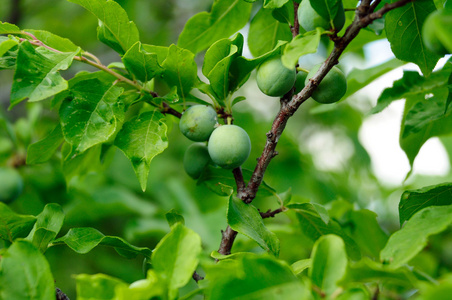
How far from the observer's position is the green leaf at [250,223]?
104 cm

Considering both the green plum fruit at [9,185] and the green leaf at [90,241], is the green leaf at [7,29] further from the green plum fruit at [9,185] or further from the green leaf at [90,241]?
the green plum fruit at [9,185]

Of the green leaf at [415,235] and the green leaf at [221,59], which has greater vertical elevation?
the green leaf at [221,59]

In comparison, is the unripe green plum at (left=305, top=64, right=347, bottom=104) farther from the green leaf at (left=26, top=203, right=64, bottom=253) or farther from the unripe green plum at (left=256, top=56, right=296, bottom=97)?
the green leaf at (left=26, top=203, right=64, bottom=253)

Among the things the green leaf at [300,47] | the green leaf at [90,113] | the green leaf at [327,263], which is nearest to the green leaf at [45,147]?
the green leaf at [90,113]

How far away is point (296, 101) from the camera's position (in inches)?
43.1

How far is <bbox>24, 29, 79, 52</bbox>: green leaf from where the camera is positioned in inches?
46.4

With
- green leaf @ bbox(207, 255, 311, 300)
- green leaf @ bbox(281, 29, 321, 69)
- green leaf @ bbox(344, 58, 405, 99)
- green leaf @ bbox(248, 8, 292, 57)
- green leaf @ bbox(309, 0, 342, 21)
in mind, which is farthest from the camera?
green leaf @ bbox(344, 58, 405, 99)

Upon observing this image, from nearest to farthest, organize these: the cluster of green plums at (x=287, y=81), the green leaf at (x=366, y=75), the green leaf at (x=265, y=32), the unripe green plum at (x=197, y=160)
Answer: the cluster of green plums at (x=287, y=81)
the unripe green plum at (x=197, y=160)
the green leaf at (x=265, y=32)
the green leaf at (x=366, y=75)

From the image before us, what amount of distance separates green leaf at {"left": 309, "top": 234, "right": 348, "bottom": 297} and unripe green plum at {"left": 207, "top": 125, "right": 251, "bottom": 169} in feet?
1.42

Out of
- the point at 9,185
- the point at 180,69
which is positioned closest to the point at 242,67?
the point at 180,69

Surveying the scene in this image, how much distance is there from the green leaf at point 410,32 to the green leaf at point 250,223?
0.56 meters

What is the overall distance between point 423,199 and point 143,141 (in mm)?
721

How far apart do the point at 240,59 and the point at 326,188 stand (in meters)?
1.75

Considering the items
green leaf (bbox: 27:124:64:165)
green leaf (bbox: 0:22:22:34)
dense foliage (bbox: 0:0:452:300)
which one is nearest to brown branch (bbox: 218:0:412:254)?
dense foliage (bbox: 0:0:452:300)
